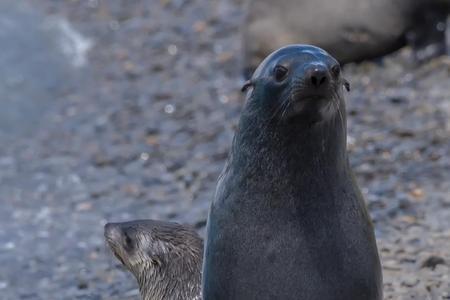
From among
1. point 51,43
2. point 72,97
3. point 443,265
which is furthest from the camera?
point 51,43

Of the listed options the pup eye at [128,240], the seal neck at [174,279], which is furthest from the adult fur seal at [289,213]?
the pup eye at [128,240]

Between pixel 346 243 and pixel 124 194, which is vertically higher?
pixel 124 194

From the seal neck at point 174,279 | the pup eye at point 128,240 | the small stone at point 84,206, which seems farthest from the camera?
the small stone at point 84,206

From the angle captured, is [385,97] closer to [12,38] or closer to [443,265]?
[443,265]

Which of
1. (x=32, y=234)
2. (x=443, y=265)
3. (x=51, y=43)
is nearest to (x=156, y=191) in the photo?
(x=32, y=234)

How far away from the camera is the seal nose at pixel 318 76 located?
4219mm

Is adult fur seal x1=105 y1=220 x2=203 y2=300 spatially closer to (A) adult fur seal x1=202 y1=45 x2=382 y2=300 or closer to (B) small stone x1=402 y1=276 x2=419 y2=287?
(B) small stone x1=402 y1=276 x2=419 y2=287

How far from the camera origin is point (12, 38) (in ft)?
40.2

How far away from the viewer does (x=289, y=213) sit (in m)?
4.55

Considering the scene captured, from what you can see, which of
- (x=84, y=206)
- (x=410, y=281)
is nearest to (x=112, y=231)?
(x=410, y=281)

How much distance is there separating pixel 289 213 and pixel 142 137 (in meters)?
5.18

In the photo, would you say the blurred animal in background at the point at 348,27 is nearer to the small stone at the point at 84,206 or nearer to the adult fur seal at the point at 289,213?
the small stone at the point at 84,206

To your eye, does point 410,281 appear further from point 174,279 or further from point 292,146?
point 292,146

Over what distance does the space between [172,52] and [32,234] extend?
336cm
